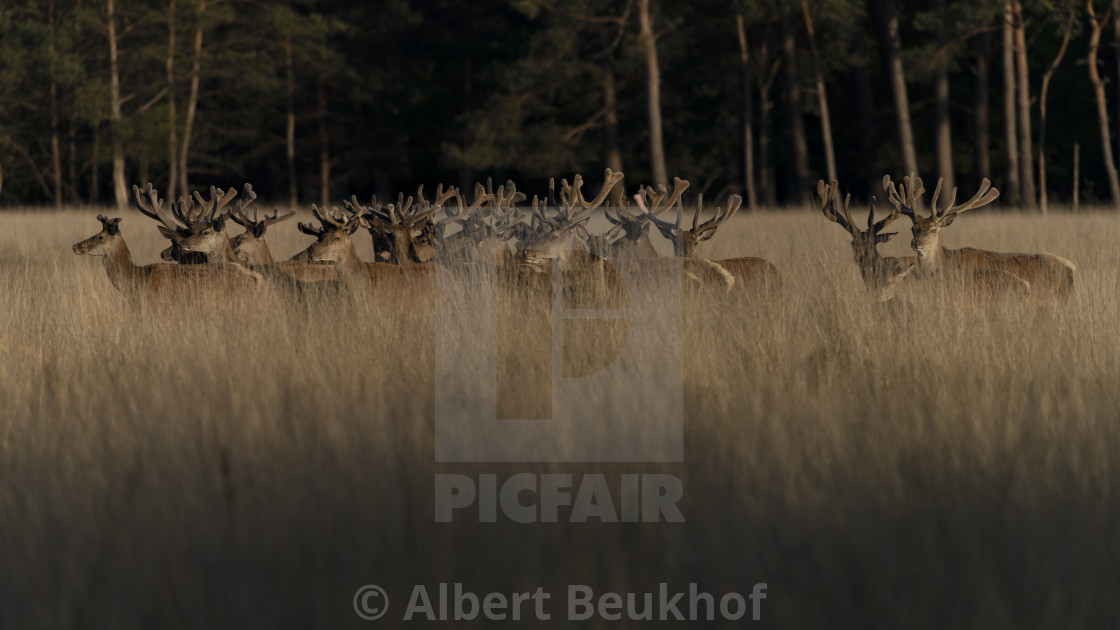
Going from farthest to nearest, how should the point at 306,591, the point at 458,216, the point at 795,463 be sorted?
1. the point at 458,216
2. the point at 795,463
3. the point at 306,591

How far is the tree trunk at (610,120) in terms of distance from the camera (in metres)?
31.6

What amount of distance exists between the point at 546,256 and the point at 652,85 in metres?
18.6

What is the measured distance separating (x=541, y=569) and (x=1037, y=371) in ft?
10.2

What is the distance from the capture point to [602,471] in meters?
3.99

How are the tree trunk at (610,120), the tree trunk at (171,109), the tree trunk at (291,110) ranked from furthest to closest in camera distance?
the tree trunk at (291,110) → the tree trunk at (610,120) → the tree trunk at (171,109)

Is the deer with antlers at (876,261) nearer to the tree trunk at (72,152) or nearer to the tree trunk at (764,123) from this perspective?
the tree trunk at (764,123)

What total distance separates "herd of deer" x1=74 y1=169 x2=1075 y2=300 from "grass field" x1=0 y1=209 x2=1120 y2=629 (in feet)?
3.80

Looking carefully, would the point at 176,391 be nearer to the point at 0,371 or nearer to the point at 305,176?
the point at 0,371

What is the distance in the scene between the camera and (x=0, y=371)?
5688 mm

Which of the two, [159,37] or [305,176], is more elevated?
[159,37]

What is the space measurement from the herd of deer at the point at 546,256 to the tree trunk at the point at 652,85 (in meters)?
15.5


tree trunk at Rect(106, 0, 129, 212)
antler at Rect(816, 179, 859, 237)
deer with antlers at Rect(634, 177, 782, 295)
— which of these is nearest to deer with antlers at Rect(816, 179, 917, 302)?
antler at Rect(816, 179, 859, 237)

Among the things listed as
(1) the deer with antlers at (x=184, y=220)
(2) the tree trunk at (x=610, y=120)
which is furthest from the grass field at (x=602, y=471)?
(2) the tree trunk at (x=610, y=120)

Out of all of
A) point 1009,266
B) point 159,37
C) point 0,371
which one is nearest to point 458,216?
point 1009,266
